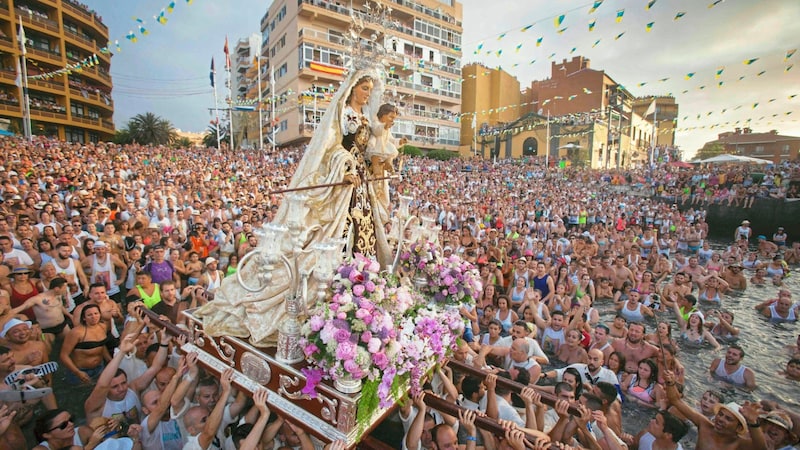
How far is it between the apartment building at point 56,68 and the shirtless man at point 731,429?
4279 centimetres

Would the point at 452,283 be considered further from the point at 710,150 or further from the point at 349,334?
the point at 710,150

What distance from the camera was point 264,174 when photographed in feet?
74.2

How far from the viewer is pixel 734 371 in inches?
260

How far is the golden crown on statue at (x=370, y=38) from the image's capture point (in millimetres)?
4375

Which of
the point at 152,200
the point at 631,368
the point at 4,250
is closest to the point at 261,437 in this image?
the point at 631,368

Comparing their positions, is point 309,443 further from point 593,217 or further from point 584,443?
point 593,217

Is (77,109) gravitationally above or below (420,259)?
above

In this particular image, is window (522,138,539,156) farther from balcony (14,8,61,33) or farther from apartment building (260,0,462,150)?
balcony (14,8,61,33)

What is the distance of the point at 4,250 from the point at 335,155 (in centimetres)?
633

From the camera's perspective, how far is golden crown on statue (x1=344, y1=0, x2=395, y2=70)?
438 cm

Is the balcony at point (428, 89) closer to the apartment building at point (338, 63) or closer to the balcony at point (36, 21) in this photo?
the apartment building at point (338, 63)

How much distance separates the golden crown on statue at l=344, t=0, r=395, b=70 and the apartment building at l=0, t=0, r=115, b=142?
38267mm

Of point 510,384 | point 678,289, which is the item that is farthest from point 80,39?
point 678,289

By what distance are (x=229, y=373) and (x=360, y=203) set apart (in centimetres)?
251
